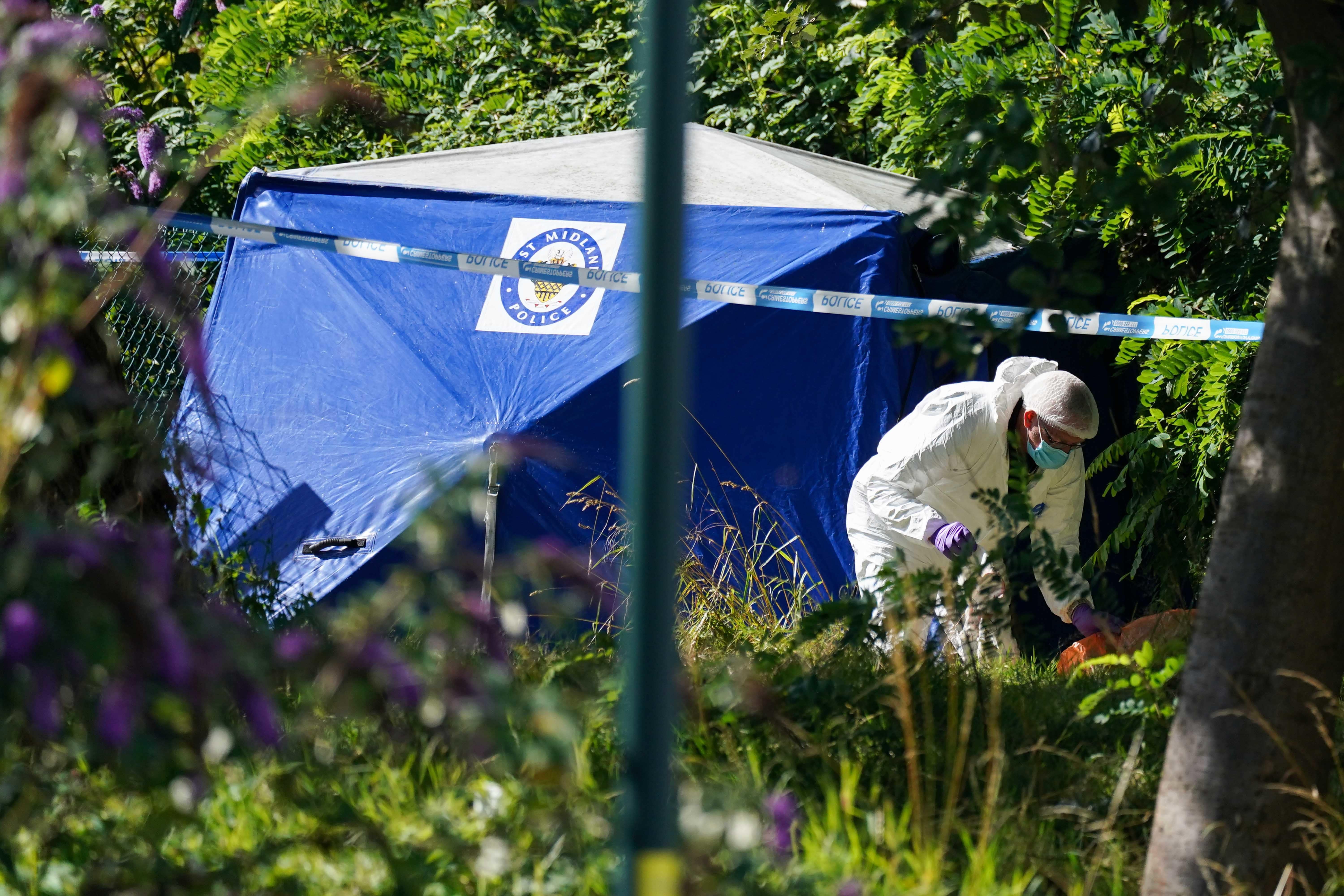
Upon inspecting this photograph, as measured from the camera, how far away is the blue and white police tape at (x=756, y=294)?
5.46 m

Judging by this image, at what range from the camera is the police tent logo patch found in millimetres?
5742

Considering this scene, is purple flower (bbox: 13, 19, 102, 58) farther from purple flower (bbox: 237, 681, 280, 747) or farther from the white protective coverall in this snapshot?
the white protective coverall

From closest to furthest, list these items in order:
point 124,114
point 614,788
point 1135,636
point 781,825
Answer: point 781,825 → point 124,114 → point 614,788 → point 1135,636

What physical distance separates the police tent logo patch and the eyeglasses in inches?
71.2

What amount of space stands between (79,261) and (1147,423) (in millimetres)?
5176

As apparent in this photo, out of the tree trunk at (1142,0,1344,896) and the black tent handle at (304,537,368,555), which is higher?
the tree trunk at (1142,0,1344,896)

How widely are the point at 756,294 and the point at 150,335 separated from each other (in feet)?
11.9

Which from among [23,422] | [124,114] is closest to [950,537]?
[124,114]

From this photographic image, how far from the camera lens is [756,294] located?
220 inches

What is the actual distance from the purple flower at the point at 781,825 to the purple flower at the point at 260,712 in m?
0.74

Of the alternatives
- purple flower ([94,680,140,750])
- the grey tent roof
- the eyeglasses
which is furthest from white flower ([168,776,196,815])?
the grey tent roof

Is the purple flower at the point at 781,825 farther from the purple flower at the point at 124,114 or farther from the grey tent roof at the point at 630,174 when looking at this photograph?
the grey tent roof at the point at 630,174

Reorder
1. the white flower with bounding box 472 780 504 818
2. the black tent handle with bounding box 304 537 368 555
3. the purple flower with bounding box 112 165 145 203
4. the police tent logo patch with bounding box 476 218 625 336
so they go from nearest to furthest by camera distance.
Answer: the white flower with bounding box 472 780 504 818, the purple flower with bounding box 112 165 145 203, the black tent handle with bounding box 304 537 368 555, the police tent logo patch with bounding box 476 218 625 336

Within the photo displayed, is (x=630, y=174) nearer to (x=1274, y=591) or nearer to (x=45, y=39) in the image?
(x=1274, y=591)
